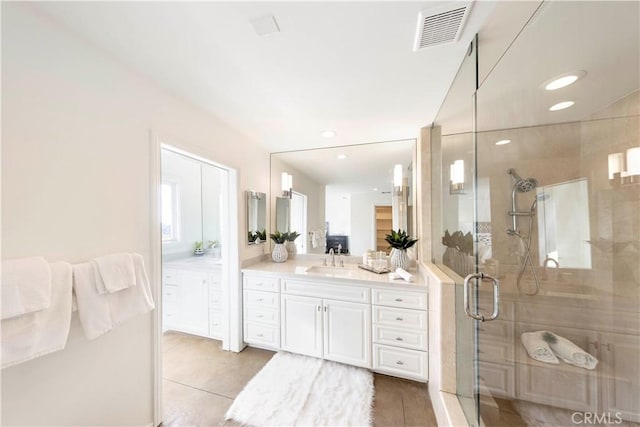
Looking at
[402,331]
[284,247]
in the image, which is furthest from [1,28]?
[402,331]

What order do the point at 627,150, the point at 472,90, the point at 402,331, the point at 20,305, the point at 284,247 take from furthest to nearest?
the point at 284,247
the point at 402,331
the point at 472,90
the point at 627,150
the point at 20,305

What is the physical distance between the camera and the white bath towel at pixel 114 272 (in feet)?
3.62

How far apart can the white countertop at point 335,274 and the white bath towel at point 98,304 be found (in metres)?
1.21

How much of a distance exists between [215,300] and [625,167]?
329 cm

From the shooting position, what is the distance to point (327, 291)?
216 centimetres

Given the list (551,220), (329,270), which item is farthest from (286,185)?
(551,220)

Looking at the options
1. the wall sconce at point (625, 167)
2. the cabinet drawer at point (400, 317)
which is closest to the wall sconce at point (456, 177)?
the wall sconce at point (625, 167)

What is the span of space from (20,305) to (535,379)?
2.71 metres

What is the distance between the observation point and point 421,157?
2.26 m

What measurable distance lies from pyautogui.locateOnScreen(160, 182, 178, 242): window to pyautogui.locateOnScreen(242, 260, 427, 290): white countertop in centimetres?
154

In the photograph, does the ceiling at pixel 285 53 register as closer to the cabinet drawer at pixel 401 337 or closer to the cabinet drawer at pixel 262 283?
the cabinet drawer at pixel 262 283

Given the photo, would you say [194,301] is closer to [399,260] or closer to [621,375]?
[399,260]

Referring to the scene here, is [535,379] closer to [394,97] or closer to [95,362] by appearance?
[394,97]

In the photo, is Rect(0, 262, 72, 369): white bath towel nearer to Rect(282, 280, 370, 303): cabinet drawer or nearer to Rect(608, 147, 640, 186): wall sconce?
Rect(282, 280, 370, 303): cabinet drawer
